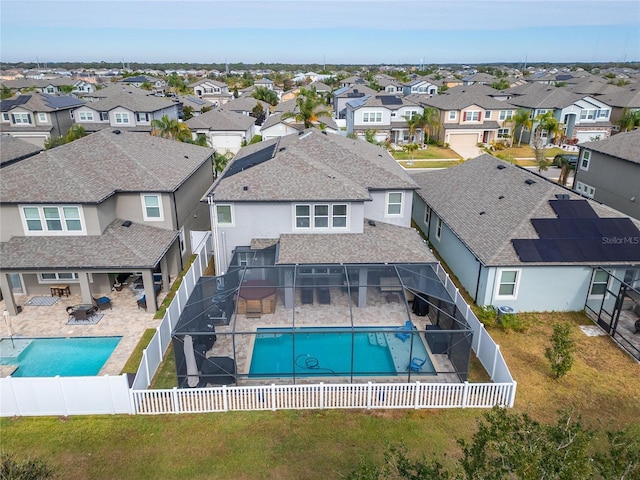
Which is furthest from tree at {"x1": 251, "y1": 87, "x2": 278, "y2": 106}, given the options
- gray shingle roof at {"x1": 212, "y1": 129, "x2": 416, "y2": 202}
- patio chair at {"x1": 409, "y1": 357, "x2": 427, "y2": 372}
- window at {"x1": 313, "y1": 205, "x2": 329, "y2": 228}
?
patio chair at {"x1": 409, "y1": 357, "x2": 427, "y2": 372}

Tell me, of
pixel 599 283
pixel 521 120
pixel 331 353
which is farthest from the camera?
pixel 521 120

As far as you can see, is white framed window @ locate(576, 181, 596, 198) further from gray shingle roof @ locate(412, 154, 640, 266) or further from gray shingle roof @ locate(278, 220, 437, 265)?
gray shingle roof @ locate(278, 220, 437, 265)

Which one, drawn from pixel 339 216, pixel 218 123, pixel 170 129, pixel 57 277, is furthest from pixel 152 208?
pixel 218 123

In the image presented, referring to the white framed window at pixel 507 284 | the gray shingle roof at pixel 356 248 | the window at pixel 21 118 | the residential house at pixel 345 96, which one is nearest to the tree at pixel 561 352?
the white framed window at pixel 507 284

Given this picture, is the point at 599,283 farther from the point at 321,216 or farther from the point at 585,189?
→ the point at 585,189

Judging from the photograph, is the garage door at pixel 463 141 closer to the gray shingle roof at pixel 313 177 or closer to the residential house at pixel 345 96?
the residential house at pixel 345 96
